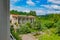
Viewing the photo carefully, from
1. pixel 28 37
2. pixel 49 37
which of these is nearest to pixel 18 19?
pixel 28 37

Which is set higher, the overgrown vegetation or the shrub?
the overgrown vegetation

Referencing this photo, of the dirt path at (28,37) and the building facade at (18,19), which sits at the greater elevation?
the building facade at (18,19)

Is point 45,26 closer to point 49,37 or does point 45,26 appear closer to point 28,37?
point 49,37

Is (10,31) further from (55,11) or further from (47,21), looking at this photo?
(55,11)

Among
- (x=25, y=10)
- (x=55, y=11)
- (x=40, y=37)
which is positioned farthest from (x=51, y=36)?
(x=25, y=10)

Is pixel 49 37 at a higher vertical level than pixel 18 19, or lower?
lower

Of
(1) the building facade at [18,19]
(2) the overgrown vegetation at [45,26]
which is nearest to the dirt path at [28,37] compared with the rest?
(2) the overgrown vegetation at [45,26]

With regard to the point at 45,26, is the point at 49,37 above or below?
below

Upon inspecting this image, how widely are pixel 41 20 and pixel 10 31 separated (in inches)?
15.7

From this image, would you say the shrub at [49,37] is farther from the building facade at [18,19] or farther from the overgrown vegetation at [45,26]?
the building facade at [18,19]

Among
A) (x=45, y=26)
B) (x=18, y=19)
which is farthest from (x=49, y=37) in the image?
(x=18, y=19)

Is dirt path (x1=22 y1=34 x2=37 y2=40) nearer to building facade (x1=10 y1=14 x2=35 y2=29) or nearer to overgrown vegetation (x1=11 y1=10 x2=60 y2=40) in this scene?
overgrown vegetation (x1=11 y1=10 x2=60 y2=40)

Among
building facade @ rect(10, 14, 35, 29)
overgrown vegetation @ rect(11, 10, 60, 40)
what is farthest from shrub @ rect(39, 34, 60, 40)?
building facade @ rect(10, 14, 35, 29)

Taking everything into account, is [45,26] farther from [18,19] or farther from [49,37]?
[18,19]
